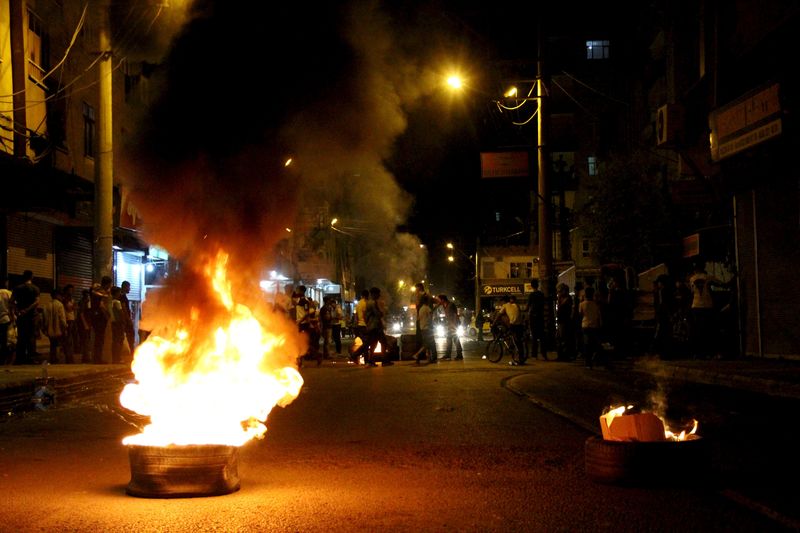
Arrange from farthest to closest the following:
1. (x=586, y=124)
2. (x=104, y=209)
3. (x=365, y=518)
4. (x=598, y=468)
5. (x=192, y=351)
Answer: (x=586, y=124), (x=104, y=209), (x=192, y=351), (x=598, y=468), (x=365, y=518)

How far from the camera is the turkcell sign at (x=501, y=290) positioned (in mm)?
55688

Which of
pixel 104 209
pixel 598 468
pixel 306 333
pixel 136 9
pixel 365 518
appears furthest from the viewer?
pixel 306 333

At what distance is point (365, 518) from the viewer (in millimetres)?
5086

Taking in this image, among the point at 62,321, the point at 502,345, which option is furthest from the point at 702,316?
the point at 62,321

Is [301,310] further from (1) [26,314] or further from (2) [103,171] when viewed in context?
(1) [26,314]

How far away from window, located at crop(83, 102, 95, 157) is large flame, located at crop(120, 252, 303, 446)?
20838 mm

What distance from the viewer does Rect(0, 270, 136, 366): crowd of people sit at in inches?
670

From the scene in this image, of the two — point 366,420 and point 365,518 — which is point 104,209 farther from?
point 365,518

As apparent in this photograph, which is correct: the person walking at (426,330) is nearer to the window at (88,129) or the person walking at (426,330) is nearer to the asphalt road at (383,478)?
the asphalt road at (383,478)

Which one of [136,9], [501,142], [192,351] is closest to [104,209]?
[136,9]

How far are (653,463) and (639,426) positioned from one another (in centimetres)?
29

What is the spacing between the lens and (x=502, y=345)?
68.8ft

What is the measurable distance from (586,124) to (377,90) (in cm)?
5610

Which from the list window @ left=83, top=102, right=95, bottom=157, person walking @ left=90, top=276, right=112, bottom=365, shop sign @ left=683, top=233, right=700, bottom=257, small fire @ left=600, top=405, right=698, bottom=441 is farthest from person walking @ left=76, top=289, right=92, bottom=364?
shop sign @ left=683, top=233, right=700, bottom=257
